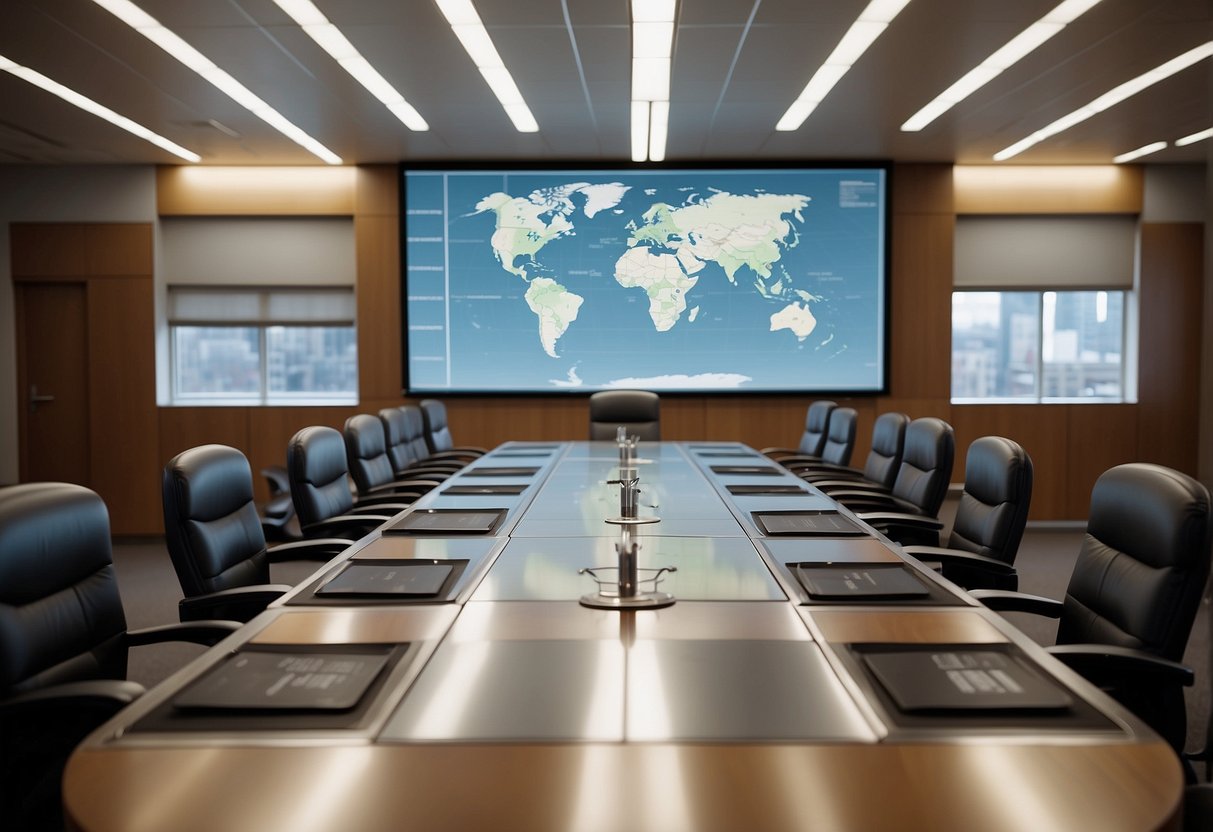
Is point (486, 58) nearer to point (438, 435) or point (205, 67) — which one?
point (205, 67)

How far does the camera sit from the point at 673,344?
8383mm

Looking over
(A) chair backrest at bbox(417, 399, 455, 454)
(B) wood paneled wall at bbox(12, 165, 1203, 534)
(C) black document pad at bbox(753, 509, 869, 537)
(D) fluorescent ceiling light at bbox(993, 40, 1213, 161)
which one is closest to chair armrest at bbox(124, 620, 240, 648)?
(C) black document pad at bbox(753, 509, 869, 537)

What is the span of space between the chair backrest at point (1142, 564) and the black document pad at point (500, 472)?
2753 mm

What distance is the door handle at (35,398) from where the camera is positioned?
27.8 feet

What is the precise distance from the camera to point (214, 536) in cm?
277

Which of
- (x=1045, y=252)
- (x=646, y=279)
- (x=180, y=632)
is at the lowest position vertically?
(x=180, y=632)

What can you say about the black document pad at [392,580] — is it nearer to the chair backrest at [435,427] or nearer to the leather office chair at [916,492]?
the leather office chair at [916,492]

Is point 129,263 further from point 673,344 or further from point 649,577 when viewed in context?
point 649,577

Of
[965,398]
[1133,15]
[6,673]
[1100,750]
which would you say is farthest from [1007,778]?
[965,398]

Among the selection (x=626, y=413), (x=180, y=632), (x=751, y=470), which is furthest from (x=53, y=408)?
(x=180, y=632)

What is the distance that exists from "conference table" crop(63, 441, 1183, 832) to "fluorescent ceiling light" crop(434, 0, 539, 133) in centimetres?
353

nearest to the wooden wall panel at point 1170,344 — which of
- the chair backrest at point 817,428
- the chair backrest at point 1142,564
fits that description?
the chair backrest at point 817,428

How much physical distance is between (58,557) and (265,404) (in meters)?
6.81

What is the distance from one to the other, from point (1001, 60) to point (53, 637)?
5.72 meters
